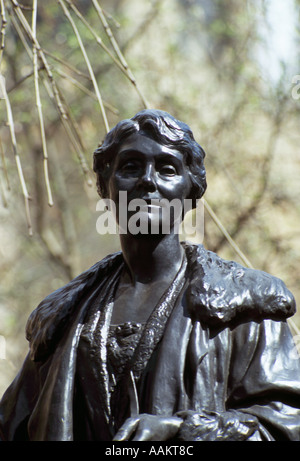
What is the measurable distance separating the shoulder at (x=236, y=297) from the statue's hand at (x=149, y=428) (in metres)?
0.48

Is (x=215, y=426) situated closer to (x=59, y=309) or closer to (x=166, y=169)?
(x=59, y=309)

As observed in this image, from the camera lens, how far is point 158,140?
13.7 ft

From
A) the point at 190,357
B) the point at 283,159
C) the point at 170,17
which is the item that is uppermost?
the point at 170,17

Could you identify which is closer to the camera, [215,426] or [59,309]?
[215,426]

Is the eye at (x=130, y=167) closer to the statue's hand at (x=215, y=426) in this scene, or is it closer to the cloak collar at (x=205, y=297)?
the cloak collar at (x=205, y=297)

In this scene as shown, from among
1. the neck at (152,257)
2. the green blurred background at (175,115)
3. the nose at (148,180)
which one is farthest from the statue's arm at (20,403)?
the green blurred background at (175,115)

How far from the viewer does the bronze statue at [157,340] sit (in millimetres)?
3711

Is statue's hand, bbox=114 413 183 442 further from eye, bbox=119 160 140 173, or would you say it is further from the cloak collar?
eye, bbox=119 160 140 173

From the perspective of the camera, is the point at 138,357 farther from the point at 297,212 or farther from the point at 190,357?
the point at 297,212

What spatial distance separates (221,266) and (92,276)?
0.55 metres

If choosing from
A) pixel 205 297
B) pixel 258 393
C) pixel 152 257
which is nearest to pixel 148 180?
pixel 152 257

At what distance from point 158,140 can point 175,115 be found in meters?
7.89

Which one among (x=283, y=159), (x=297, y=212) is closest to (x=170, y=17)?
(x=283, y=159)

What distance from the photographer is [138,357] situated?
3854mm
